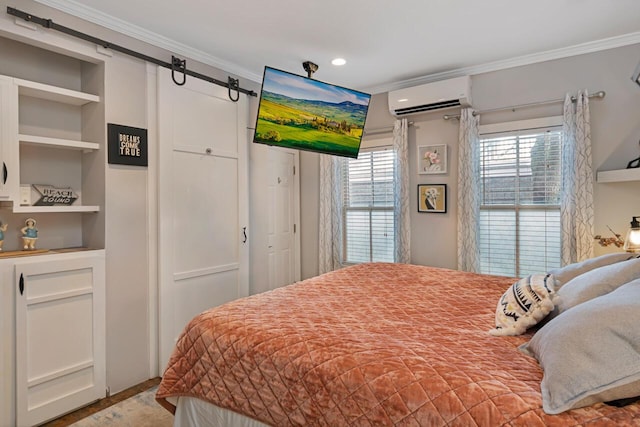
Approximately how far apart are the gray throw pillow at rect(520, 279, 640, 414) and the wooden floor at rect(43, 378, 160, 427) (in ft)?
9.00

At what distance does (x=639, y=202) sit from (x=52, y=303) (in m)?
4.33

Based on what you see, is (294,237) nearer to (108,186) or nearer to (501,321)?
(108,186)

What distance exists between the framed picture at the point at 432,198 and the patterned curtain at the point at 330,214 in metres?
0.95

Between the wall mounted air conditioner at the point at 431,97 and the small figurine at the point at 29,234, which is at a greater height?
the wall mounted air conditioner at the point at 431,97

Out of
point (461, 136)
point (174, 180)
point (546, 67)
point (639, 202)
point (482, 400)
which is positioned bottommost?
point (482, 400)

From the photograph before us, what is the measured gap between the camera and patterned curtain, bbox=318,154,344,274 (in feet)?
14.6

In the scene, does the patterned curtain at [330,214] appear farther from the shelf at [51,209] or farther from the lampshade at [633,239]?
the lampshade at [633,239]

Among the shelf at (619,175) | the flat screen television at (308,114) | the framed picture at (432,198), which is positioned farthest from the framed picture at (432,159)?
the shelf at (619,175)

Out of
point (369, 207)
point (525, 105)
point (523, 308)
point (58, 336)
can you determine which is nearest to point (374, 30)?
point (525, 105)

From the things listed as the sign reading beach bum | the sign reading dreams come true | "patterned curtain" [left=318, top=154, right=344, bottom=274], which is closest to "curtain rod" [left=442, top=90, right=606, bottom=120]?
"patterned curtain" [left=318, top=154, right=344, bottom=274]

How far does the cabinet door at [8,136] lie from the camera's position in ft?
7.41

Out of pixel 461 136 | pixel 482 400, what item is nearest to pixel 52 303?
pixel 482 400

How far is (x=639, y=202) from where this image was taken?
9.97ft

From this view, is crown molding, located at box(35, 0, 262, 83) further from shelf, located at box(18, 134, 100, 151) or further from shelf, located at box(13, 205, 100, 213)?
shelf, located at box(13, 205, 100, 213)
